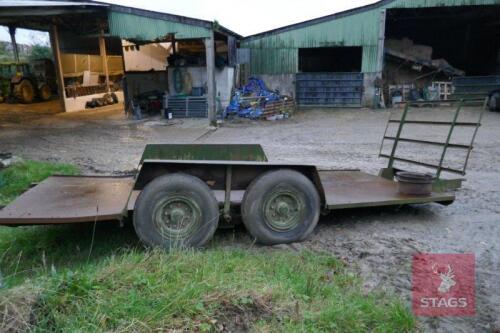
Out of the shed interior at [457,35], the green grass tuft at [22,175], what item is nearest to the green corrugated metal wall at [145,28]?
the green grass tuft at [22,175]

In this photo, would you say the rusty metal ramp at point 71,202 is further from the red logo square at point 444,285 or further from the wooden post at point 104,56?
the wooden post at point 104,56

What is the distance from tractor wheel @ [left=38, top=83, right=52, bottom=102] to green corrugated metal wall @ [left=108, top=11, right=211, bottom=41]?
10745 mm

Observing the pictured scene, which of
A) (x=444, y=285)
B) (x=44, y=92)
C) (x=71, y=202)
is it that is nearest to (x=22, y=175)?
(x=71, y=202)

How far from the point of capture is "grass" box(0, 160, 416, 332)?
7.35 ft

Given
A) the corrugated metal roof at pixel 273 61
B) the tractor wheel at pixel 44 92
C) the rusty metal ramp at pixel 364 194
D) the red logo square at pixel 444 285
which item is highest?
the corrugated metal roof at pixel 273 61

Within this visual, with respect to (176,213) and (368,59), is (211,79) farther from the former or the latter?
(176,213)

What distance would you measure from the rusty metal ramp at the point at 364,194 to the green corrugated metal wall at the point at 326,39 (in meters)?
13.9

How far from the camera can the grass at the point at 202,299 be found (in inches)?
88.2

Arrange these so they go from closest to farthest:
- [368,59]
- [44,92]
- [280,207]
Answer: [280,207] → [368,59] → [44,92]

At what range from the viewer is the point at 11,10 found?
37.2 ft

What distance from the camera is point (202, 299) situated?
248 cm

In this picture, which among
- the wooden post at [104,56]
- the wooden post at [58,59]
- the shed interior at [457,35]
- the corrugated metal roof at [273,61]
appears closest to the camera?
the wooden post at [58,59]

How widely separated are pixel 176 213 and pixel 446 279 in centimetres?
269

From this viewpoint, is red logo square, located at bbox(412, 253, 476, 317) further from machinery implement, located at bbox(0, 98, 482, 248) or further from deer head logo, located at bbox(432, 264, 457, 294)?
machinery implement, located at bbox(0, 98, 482, 248)
